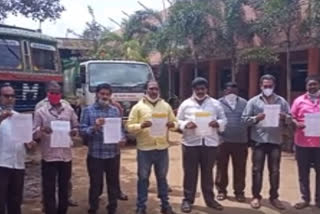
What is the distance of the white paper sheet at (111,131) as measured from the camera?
6.29m

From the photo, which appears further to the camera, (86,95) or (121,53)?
(121,53)

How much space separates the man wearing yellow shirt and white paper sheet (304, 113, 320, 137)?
5.92ft

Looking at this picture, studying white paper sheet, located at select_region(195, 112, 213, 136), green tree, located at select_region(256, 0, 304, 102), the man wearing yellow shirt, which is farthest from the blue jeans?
green tree, located at select_region(256, 0, 304, 102)

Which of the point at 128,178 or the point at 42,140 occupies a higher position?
the point at 42,140

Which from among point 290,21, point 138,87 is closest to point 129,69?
point 138,87

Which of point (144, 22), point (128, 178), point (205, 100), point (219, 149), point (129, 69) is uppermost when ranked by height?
point (144, 22)

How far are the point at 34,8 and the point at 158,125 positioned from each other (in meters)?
8.87

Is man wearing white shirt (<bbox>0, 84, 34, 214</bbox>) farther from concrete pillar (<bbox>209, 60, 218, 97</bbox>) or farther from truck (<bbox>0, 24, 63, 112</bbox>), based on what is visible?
concrete pillar (<bbox>209, 60, 218, 97</bbox>)

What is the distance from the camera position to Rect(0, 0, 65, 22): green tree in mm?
13815

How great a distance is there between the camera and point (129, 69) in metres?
14.2

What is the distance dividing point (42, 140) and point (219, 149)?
2695 millimetres

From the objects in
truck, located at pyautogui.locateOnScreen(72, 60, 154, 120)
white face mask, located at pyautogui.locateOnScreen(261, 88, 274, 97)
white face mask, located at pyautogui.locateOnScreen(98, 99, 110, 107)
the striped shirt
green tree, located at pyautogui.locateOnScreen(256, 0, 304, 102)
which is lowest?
the striped shirt

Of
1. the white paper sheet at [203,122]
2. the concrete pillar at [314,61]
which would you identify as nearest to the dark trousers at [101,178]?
the white paper sheet at [203,122]

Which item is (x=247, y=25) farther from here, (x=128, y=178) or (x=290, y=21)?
(x=128, y=178)
